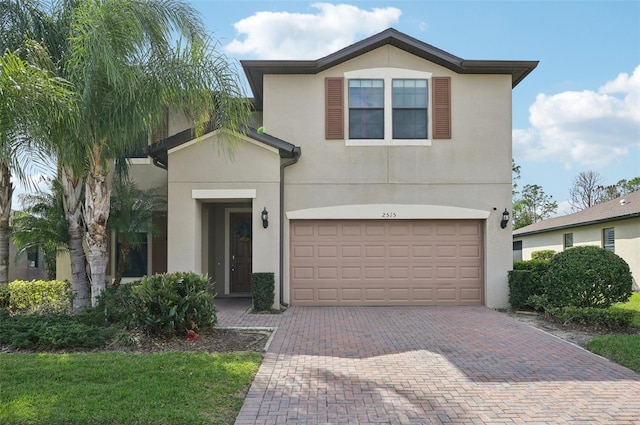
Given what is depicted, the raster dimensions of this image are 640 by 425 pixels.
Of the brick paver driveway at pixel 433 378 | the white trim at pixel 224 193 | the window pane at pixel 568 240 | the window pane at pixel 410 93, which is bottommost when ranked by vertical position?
the brick paver driveway at pixel 433 378

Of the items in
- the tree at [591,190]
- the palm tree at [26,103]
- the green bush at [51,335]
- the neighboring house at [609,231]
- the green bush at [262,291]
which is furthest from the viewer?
the tree at [591,190]

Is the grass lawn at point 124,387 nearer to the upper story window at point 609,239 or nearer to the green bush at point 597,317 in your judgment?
the green bush at point 597,317

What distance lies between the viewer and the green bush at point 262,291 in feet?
37.2

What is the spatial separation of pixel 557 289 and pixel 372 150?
5.45m

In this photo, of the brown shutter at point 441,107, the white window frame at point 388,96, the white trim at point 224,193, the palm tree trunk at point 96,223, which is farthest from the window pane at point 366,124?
the palm tree trunk at point 96,223

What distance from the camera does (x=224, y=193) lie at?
11836mm

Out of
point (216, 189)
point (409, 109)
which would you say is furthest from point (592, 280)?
point (216, 189)

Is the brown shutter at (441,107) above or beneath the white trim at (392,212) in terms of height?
above

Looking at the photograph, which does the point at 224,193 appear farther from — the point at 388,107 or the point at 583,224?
the point at 583,224

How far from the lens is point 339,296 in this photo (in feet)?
40.7

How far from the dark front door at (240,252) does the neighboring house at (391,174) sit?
7.42 feet

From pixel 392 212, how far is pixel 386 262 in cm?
134

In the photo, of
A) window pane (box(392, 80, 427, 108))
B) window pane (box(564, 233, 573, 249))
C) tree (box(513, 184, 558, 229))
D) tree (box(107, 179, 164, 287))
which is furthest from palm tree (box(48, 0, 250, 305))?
tree (box(513, 184, 558, 229))

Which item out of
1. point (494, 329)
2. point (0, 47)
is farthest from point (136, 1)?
point (494, 329)
